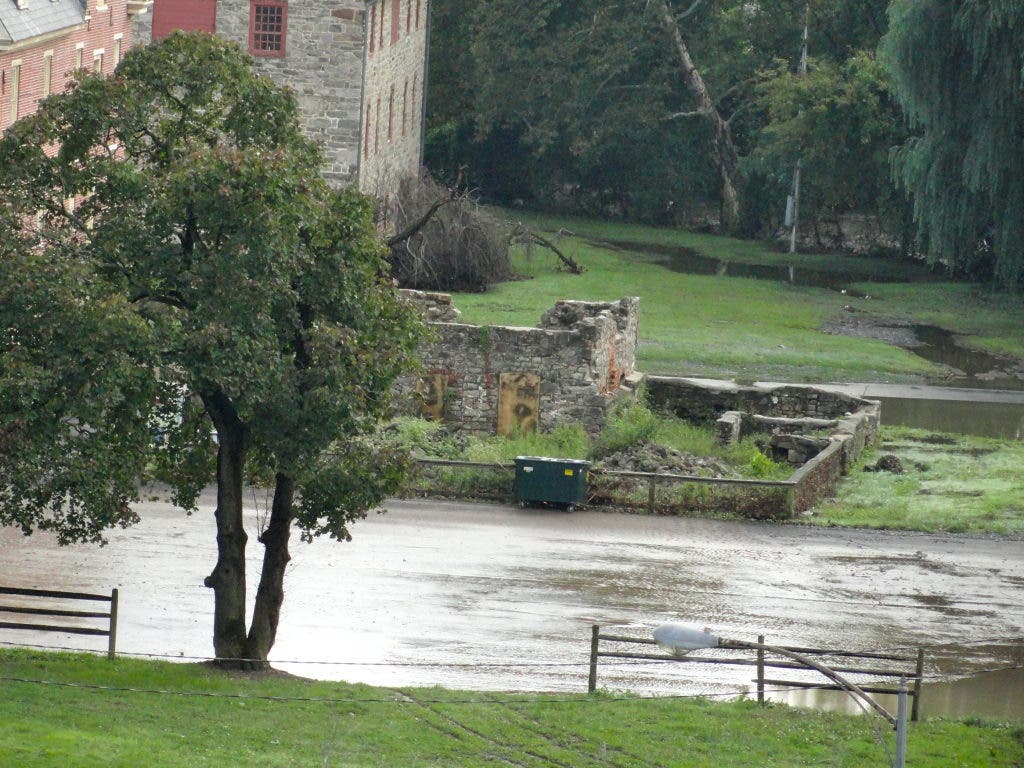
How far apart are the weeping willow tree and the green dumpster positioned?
19479mm

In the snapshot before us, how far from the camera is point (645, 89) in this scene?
7331 centimetres

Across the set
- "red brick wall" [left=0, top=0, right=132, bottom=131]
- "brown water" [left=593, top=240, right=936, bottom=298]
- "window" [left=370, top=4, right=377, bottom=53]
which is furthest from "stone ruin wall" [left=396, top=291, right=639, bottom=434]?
"brown water" [left=593, top=240, right=936, bottom=298]

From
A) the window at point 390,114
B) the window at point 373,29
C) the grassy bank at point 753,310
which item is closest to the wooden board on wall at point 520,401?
the grassy bank at point 753,310

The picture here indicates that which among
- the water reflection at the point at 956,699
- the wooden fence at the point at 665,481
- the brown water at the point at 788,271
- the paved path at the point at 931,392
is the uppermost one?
the brown water at the point at 788,271

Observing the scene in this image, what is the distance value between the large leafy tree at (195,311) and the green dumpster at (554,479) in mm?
11821

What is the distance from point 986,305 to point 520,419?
29.5 metres

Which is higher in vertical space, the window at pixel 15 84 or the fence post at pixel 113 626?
the window at pixel 15 84

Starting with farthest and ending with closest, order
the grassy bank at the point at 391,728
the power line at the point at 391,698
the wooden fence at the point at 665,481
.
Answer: the wooden fence at the point at 665,481, the power line at the point at 391,698, the grassy bank at the point at 391,728

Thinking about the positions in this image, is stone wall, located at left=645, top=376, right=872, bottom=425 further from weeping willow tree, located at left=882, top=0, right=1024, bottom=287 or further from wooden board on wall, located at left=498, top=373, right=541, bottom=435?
weeping willow tree, located at left=882, top=0, right=1024, bottom=287

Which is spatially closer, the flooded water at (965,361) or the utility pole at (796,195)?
the flooded water at (965,361)

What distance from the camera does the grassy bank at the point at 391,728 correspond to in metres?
16.3

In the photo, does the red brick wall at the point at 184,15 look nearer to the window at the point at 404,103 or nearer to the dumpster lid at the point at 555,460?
the window at the point at 404,103

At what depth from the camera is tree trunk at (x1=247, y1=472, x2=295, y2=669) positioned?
1995 centimetres

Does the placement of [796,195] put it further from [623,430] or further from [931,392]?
[623,430]
